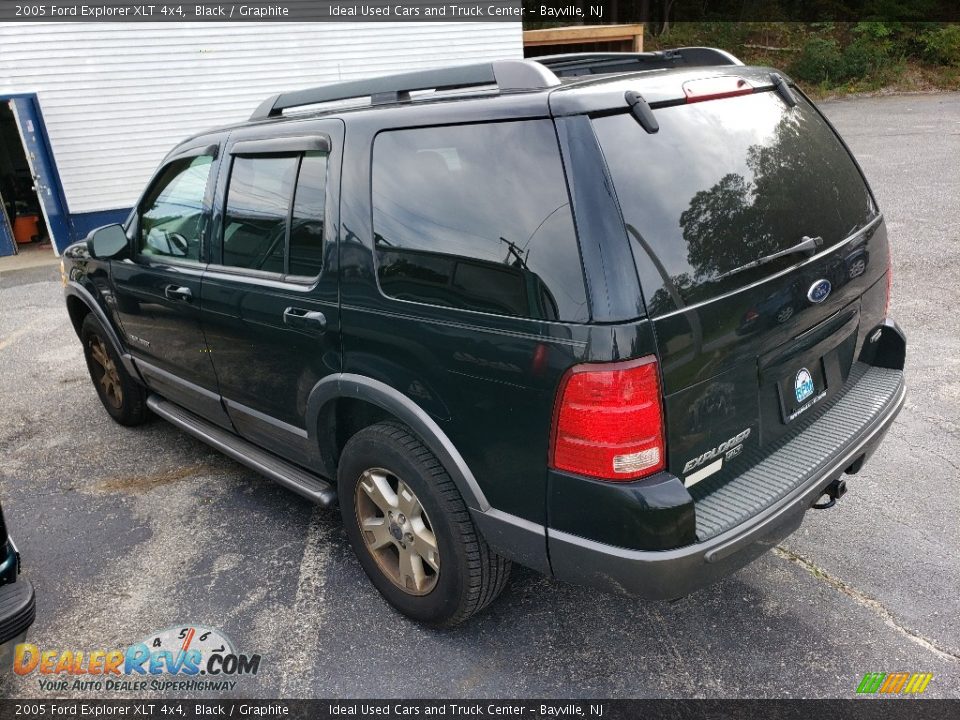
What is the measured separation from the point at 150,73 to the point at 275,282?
34.6 feet

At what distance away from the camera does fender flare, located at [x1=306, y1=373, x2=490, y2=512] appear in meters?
2.29

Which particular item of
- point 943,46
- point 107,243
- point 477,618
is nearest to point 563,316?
point 477,618

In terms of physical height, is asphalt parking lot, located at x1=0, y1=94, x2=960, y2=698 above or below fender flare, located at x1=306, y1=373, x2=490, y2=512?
below

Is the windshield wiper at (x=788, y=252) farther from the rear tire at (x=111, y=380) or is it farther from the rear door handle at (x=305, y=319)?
the rear tire at (x=111, y=380)

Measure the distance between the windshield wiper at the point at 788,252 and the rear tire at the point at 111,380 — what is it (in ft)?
12.4

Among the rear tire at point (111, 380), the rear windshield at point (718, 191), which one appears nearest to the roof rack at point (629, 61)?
the rear windshield at point (718, 191)

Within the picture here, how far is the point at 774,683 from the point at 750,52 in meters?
34.1

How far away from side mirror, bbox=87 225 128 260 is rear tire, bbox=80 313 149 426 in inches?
29.3

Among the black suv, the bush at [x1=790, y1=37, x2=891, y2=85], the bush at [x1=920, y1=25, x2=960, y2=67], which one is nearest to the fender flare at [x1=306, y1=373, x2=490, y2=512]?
the black suv

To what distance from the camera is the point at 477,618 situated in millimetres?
2773

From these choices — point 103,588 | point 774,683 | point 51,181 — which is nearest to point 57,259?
point 51,181

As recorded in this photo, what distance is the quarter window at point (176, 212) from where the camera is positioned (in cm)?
343

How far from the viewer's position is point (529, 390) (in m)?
2.05

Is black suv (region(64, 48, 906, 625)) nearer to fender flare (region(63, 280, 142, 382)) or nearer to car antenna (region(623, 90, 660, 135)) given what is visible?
car antenna (region(623, 90, 660, 135))
